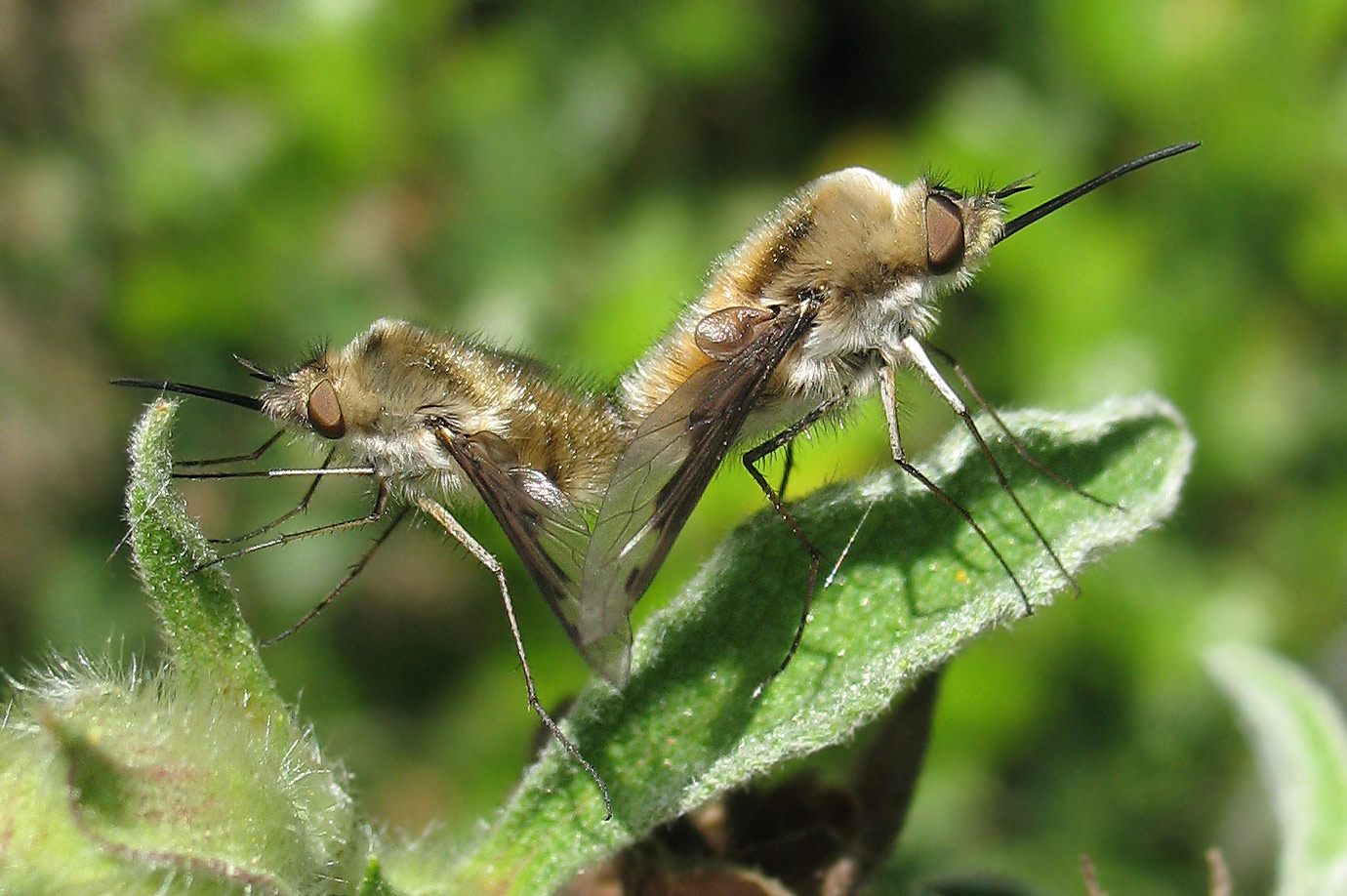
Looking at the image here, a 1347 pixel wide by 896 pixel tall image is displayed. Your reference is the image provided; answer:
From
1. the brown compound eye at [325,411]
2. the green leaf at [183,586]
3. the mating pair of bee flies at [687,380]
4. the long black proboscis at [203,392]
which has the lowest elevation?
the green leaf at [183,586]

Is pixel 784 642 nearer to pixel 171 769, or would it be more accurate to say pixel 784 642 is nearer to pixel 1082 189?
pixel 171 769

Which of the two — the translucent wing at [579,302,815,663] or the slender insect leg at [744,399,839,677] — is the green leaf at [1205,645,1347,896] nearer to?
the slender insect leg at [744,399,839,677]

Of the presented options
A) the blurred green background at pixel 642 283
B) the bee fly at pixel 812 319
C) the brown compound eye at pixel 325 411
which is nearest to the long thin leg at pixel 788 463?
the bee fly at pixel 812 319

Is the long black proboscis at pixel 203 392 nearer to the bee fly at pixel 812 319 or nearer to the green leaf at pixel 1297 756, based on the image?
the bee fly at pixel 812 319

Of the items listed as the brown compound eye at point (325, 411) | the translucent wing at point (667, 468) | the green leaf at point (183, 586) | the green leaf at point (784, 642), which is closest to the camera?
the green leaf at point (183, 586)

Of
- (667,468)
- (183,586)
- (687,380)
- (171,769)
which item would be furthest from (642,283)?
(171,769)

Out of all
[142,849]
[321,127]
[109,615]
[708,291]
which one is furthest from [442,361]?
[109,615]

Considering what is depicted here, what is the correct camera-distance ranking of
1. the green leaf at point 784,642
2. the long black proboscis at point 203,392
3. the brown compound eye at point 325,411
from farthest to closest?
the brown compound eye at point 325,411 → the long black proboscis at point 203,392 → the green leaf at point 784,642
